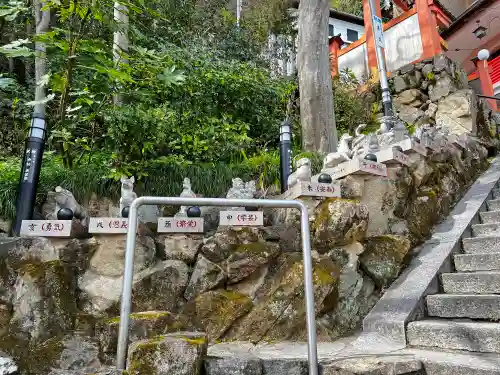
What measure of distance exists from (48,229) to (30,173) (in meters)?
0.77

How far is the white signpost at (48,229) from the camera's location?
3379 mm

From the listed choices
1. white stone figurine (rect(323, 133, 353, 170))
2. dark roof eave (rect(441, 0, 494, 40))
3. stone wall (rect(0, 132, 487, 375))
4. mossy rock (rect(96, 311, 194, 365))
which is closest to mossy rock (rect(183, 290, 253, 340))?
stone wall (rect(0, 132, 487, 375))

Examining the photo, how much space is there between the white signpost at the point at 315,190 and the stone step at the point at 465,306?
1.29 m

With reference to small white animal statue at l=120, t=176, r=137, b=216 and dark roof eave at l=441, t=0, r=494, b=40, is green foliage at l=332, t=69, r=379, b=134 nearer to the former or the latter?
dark roof eave at l=441, t=0, r=494, b=40

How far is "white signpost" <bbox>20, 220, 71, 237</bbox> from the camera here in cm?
338

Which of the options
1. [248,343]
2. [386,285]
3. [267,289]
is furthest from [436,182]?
[248,343]

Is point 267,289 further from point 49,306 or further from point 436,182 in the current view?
point 436,182

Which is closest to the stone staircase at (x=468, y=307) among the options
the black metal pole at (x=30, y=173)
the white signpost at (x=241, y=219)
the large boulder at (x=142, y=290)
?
the white signpost at (x=241, y=219)

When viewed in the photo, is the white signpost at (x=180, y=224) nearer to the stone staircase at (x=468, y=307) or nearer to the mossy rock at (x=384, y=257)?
the mossy rock at (x=384, y=257)

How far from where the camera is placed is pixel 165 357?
2.10 metres

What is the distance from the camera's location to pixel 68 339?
9.26 ft

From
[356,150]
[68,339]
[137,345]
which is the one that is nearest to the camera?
[137,345]

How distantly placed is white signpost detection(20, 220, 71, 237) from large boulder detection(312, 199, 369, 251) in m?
2.18

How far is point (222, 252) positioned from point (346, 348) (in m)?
1.24
